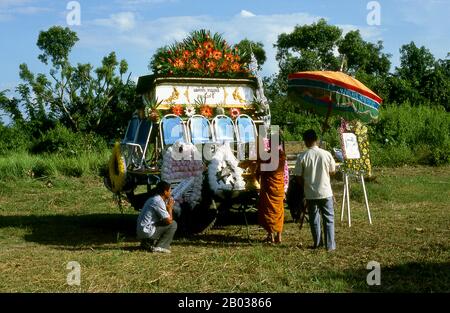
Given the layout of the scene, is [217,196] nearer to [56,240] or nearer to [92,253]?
[92,253]

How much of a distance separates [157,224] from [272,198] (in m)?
1.75

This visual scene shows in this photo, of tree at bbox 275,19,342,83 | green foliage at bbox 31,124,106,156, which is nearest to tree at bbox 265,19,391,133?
tree at bbox 275,19,342,83

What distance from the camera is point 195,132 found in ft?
36.8

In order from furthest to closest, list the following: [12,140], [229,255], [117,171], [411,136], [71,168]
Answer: [12,140] < [411,136] < [71,168] < [117,171] < [229,255]

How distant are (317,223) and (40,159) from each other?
52.4ft

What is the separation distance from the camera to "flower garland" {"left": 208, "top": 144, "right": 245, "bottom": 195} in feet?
30.6

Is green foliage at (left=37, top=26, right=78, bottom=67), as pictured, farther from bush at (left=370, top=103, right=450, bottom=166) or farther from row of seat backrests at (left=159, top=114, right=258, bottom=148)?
row of seat backrests at (left=159, top=114, right=258, bottom=148)

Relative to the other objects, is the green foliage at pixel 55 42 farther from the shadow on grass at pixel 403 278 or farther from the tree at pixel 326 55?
the shadow on grass at pixel 403 278

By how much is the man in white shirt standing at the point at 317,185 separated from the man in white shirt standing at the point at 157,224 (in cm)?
193

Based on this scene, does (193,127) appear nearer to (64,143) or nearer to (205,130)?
(205,130)

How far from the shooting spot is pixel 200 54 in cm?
1195

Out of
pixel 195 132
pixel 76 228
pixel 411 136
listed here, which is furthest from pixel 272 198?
pixel 411 136

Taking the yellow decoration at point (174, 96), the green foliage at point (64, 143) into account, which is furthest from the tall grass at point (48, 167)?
the yellow decoration at point (174, 96)
